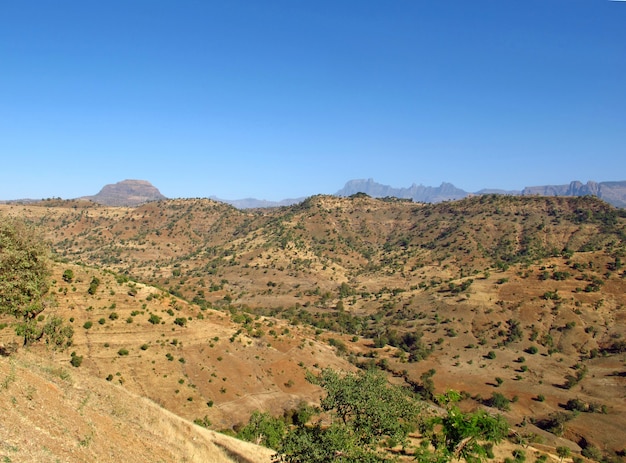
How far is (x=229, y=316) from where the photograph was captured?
57.8 m

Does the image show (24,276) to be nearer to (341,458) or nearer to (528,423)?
(341,458)

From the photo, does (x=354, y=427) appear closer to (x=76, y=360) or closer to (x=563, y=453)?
(x=563, y=453)

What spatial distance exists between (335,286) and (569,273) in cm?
5683

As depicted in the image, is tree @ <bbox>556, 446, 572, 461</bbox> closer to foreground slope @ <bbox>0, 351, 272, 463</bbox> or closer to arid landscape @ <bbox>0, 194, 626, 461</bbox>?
arid landscape @ <bbox>0, 194, 626, 461</bbox>

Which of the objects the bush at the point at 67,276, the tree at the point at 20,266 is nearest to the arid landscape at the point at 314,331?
the bush at the point at 67,276

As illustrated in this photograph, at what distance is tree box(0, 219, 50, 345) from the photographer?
2238 cm

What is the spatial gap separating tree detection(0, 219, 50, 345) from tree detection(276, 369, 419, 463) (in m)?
17.5

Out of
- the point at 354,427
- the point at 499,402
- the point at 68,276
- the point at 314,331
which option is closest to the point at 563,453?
the point at 499,402

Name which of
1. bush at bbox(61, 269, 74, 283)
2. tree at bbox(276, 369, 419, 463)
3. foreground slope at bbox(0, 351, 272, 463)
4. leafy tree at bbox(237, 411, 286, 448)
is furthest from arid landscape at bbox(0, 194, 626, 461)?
tree at bbox(276, 369, 419, 463)

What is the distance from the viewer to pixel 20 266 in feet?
76.2

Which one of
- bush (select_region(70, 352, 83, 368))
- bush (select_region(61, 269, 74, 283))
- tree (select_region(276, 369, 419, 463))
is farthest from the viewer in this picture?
bush (select_region(61, 269, 74, 283))

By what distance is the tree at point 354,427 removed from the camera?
1770 cm

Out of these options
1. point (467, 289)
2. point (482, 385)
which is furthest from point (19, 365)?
point (467, 289)

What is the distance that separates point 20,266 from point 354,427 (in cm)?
2141
